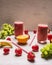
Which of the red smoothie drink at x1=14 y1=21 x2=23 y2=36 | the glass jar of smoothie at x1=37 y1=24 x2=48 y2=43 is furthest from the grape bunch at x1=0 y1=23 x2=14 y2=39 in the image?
the glass jar of smoothie at x1=37 y1=24 x2=48 y2=43

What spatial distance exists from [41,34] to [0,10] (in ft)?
1.58

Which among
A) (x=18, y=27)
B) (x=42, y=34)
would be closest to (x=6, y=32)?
(x=18, y=27)

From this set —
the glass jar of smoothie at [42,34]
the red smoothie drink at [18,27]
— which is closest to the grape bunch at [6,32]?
the red smoothie drink at [18,27]

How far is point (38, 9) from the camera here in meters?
1.22

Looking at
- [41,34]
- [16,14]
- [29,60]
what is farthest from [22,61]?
[16,14]

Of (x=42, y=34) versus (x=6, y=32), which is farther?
(x=6, y=32)

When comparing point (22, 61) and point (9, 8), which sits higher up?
point (9, 8)

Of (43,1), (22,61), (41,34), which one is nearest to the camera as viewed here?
(22,61)

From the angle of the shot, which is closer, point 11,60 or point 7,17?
point 11,60

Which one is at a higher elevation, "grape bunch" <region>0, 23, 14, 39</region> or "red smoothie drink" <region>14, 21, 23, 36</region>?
"red smoothie drink" <region>14, 21, 23, 36</region>

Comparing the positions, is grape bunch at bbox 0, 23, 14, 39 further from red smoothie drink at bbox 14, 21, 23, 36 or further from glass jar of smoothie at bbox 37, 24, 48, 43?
glass jar of smoothie at bbox 37, 24, 48, 43

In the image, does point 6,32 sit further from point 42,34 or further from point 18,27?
point 42,34

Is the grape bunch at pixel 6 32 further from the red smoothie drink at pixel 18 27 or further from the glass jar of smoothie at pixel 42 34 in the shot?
Answer: the glass jar of smoothie at pixel 42 34

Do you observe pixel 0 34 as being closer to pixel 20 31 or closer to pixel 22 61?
pixel 20 31
